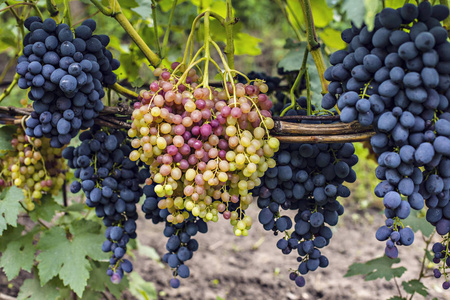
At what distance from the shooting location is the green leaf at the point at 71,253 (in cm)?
110

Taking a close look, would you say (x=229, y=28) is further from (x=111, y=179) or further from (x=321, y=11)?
(x=321, y=11)

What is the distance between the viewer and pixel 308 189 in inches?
30.2

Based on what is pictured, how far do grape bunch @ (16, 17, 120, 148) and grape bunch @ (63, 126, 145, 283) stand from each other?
0.08m

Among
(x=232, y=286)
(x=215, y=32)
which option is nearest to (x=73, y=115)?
(x=215, y=32)

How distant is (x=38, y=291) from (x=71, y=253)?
27 centimetres

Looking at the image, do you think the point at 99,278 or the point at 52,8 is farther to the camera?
the point at 99,278

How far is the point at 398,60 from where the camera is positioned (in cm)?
59

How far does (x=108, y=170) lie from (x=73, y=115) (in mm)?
171

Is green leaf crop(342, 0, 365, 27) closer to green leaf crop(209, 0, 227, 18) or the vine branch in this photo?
the vine branch

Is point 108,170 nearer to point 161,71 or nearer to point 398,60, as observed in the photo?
point 161,71

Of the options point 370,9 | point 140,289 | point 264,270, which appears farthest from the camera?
point 264,270

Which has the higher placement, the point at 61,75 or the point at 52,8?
the point at 52,8

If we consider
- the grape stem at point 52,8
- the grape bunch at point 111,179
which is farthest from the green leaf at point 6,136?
the grape stem at point 52,8

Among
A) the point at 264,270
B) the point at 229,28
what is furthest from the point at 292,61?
the point at 264,270
